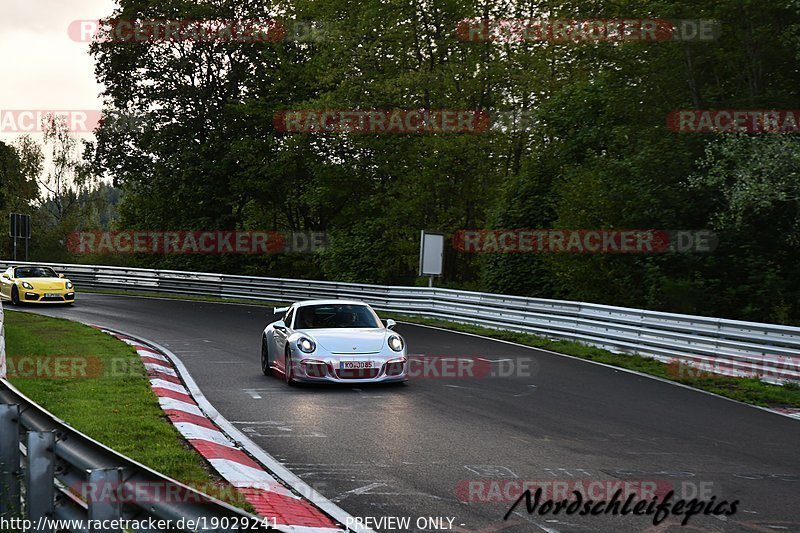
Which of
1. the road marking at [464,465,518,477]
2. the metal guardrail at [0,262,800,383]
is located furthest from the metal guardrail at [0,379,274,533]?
the metal guardrail at [0,262,800,383]

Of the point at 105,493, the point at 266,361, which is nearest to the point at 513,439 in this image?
the point at 105,493

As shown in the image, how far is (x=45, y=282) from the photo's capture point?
98.8 ft

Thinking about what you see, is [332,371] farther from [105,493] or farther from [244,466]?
[105,493]

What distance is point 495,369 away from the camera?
1561cm

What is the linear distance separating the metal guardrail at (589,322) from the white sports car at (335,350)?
561cm

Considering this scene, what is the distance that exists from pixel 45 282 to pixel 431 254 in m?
12.5

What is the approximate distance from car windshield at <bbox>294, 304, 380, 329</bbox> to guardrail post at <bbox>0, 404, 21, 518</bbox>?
8.65 meters

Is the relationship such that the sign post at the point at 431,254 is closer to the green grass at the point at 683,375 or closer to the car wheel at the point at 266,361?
the green grass at the point at 683,375

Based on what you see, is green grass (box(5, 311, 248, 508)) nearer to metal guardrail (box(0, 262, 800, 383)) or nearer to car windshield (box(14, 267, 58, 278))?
metal guardrail (box(0, 262, 800, 383))

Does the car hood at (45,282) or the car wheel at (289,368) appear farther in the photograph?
the car hood at (45,282)

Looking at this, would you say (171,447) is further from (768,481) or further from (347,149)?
Answer: (347,149)

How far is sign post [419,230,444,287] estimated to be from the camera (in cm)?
2864

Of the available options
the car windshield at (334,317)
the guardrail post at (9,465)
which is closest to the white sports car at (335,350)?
the car windshield at (334,317)

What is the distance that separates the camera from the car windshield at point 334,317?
46.1ft
